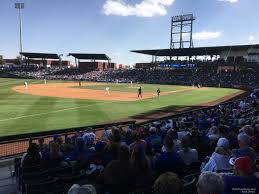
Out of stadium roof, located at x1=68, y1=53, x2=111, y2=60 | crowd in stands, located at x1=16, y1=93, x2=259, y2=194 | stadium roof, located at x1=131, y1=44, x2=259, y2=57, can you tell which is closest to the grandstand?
crowd in stands, located at x1=16, y1=93, x2=259, y2=194

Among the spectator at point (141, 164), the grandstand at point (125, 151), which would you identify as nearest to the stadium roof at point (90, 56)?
the grandstand at point (125, 151)

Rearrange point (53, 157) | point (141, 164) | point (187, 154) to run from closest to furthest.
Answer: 1. point (141, 164)
2. point (187, 154)
3. point (53, 157)

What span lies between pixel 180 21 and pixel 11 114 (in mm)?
71090

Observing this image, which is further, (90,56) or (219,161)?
(90,56)

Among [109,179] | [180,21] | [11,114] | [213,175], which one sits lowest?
→ [11,114]

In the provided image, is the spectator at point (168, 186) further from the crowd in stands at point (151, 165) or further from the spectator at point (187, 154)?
the spectator at point (187, 154)

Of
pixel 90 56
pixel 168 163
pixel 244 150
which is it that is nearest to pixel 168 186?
pixel 168 163

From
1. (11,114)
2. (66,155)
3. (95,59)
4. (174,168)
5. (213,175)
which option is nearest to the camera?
(213,175)

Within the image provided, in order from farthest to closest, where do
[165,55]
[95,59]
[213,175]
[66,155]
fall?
[95,59]
[165,55]
[66,155]
[213,175]

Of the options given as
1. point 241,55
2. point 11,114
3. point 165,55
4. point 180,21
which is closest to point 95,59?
point 165,55

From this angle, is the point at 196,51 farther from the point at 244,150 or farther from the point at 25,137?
the point at 244,150

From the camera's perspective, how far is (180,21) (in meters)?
91.8

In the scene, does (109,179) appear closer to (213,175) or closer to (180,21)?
(213,175)

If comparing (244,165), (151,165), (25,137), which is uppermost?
(244,165)
